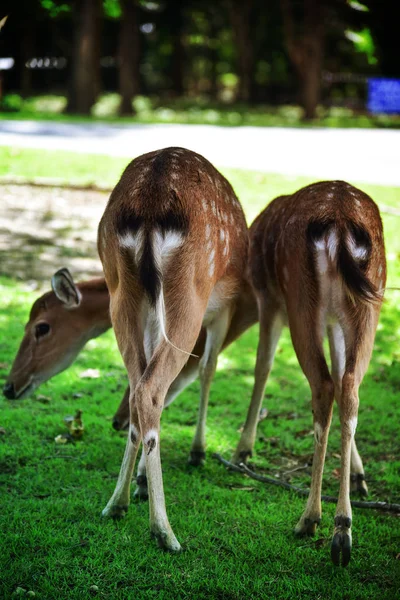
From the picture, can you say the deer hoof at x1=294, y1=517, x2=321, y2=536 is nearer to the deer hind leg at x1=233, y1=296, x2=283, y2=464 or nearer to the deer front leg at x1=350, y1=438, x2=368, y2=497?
the deer front leg at x1=350, y1=438, x2=368, y2=497

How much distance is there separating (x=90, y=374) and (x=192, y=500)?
2212 mm

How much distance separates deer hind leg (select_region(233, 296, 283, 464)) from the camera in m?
5.20

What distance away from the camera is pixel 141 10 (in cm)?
3253

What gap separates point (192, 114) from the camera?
1053 inches

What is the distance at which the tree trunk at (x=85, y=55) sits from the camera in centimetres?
2136

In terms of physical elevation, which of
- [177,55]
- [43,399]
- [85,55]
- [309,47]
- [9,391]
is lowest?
[43,399]

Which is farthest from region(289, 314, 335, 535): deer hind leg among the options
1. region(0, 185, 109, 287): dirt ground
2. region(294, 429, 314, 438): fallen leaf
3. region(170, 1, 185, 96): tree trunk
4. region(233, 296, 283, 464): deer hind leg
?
region(170, 1, 185, 96): tree trunk

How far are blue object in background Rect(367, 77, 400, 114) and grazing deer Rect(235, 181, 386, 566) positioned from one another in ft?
75.0

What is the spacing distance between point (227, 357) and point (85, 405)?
5.49 ft

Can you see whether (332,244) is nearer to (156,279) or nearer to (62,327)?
(156,279)

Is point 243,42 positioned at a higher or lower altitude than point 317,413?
higher

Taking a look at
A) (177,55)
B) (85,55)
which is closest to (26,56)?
(177,55)

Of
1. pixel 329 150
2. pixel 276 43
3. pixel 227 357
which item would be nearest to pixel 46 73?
pixel 276 43

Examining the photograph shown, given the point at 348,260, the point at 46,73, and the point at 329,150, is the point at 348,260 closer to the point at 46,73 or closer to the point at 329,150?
the point at 329,150
